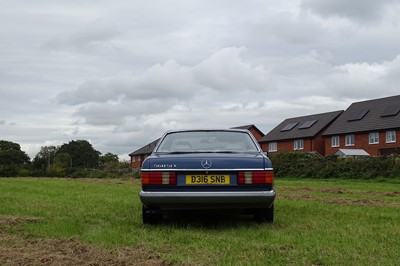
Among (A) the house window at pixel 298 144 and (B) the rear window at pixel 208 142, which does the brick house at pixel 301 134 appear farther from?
(B) the rear window at pixel 208 142

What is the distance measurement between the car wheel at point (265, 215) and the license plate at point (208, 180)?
→ 104 cm

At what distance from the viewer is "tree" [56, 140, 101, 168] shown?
101 metres

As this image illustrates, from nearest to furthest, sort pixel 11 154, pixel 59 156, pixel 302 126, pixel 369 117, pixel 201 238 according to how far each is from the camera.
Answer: pixel 201 238 < pixel 369 117 < pixel 302 126 < pixel 59 156 < pixel 11 154

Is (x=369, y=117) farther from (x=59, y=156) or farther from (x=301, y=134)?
(x=59, y=156)

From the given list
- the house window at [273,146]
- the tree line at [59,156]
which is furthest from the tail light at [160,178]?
the tree line at [59,156]

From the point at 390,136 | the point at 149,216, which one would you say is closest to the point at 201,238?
the point at 149,216

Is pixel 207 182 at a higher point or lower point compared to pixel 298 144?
lower

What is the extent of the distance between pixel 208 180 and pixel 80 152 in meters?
98.9

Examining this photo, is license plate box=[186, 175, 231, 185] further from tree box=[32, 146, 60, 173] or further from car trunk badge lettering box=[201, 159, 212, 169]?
tree box=[32, 146, 60, 173]

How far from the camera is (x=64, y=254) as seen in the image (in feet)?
16.4

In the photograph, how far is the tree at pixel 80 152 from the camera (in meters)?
101

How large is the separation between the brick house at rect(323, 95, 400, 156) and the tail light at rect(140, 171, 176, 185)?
39261mm

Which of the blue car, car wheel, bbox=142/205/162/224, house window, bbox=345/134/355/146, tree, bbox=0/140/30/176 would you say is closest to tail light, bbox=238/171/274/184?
the blue car

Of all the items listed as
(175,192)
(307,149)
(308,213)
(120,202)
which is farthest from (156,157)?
(307,149)
